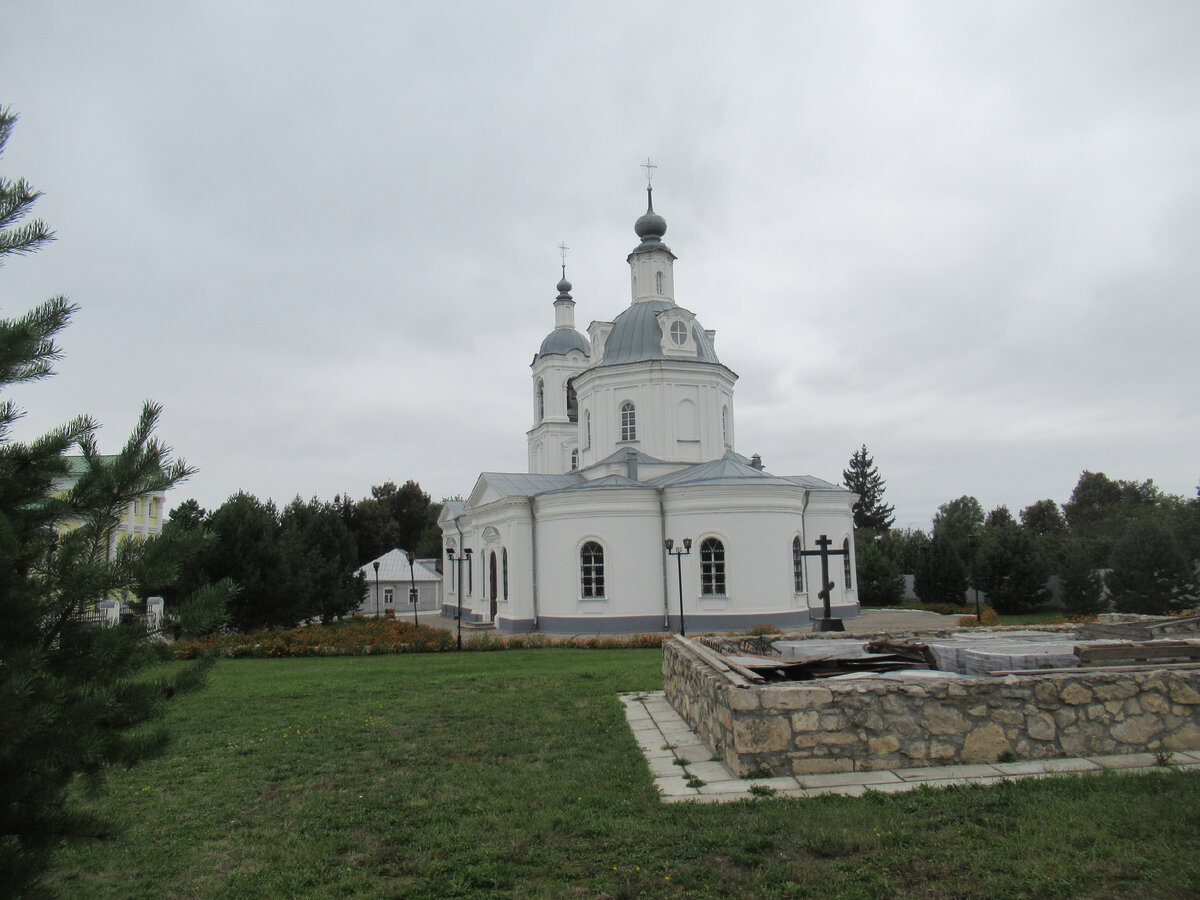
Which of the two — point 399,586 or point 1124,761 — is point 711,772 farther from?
point 399,586

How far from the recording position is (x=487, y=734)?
8.61m

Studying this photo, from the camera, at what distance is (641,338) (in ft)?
95.1

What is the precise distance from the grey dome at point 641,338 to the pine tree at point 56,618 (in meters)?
24.9

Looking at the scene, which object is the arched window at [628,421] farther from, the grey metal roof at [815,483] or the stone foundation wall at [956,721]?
the stone foundation wall at [956,721]

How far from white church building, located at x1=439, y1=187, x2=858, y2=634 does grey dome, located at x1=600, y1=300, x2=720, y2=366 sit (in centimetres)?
5

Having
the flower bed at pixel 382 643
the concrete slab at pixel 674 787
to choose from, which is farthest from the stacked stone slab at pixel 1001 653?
the flower bed at pixel 382 643

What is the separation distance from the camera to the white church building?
23484 millimetres

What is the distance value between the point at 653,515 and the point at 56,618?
21509mm

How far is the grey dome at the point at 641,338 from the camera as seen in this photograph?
94.1ft

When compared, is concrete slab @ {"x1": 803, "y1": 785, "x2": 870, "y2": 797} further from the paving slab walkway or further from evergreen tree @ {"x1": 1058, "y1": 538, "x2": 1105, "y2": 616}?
evergreen tree @ {"x1": 1058, "y1": 538, "x2": 1105, "y2": 616}

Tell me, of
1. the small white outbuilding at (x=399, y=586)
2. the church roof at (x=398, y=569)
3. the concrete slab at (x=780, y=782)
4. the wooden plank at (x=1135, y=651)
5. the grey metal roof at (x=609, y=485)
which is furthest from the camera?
the church roof at (x=398, y=569)

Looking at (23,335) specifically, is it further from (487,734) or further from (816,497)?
(816,497)

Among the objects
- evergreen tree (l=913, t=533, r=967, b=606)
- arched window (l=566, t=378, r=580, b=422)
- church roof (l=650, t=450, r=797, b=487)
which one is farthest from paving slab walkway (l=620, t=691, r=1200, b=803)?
evergreen tree (l=913, t=533, r=967, b=606)

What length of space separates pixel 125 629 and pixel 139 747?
0.50 metres
